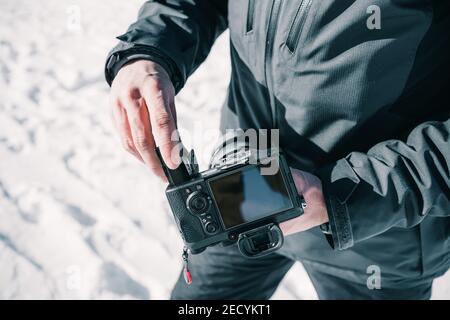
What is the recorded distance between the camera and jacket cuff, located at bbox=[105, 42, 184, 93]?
0.97 meters

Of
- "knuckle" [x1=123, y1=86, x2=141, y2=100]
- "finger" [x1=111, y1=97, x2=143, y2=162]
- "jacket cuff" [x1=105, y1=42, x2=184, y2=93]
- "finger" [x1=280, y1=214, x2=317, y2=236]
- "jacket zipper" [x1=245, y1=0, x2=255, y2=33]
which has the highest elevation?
"jacket zipper" [x1=245, y1=0, x2=255, y2=33]

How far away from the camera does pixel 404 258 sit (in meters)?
1.02

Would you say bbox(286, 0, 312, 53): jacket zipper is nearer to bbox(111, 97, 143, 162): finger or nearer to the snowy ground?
bbox(111, 97, 143, 162): finger

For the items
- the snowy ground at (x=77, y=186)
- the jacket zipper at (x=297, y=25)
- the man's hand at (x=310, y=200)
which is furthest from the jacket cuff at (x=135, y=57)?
the snowy ground at (x=77, y=186)

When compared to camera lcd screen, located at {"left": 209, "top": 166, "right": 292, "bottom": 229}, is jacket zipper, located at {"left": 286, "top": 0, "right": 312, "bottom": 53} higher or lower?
higher

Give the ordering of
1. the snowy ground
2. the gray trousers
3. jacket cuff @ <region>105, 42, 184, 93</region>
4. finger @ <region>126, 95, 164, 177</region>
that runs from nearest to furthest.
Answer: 1. finger @ <region>126, 95, 164, 177</region>
2. jacket cuff @ <region>105, 42, 184, 93</region>
3. the gray trousers
4. the snowy ground

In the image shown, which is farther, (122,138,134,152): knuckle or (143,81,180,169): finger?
(122,138,134,152): knuckle

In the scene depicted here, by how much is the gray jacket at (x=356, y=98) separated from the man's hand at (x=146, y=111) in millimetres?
62

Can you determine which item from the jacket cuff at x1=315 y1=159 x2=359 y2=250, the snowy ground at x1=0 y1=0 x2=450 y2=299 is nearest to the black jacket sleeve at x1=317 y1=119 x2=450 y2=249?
the jacket cuff at x1=315 y1=159 x2=359 y2=250

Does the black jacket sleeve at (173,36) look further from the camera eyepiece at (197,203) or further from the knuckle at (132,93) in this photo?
the camera eyepiece at (197,203)

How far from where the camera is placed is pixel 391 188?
79 centimetres

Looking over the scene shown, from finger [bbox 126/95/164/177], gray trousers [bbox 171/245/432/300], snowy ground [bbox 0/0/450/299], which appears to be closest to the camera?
finger [bbox 126/95/164/177]

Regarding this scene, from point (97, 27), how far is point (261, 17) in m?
2.91

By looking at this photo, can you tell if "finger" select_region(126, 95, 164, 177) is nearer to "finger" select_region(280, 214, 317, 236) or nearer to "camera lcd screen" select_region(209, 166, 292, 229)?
"camera lcd screen" select_region(209, 166, 292, 229)
